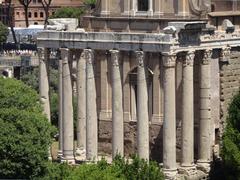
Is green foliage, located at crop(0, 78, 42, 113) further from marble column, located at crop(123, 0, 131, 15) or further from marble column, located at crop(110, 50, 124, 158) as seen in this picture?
marble column, located at crop(123, 0, 131, 15)

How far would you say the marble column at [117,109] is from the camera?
5416 centimetres

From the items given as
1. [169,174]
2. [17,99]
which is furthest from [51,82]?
[169,174]

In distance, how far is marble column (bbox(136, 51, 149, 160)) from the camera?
5288 cm

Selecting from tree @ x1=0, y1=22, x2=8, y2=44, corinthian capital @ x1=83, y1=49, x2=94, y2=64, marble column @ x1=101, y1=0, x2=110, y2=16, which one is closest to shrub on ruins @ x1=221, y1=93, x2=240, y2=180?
corinthian capital @ x1=83, y1=49, x2=94, y2=64

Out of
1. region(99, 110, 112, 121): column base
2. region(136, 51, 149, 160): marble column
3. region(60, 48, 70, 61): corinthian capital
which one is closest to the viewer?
region(136, 51, 149, 160): marble column

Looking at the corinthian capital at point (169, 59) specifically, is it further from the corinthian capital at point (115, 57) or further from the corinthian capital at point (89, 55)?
the corinthian capital at point (89, 55)

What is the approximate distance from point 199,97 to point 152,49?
15.3ft

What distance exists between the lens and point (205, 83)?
2146 inches

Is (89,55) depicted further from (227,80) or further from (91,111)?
(227,80)

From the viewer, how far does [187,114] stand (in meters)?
53.2

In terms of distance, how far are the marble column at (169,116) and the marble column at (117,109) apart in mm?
2859

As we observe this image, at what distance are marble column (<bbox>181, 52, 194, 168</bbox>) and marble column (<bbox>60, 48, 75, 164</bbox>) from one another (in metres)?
6.90

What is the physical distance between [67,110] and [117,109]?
3.70 metres

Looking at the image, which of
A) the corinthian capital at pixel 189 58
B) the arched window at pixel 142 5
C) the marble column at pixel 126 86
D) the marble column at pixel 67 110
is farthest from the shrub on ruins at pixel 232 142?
the marble column at pixel 67 110
